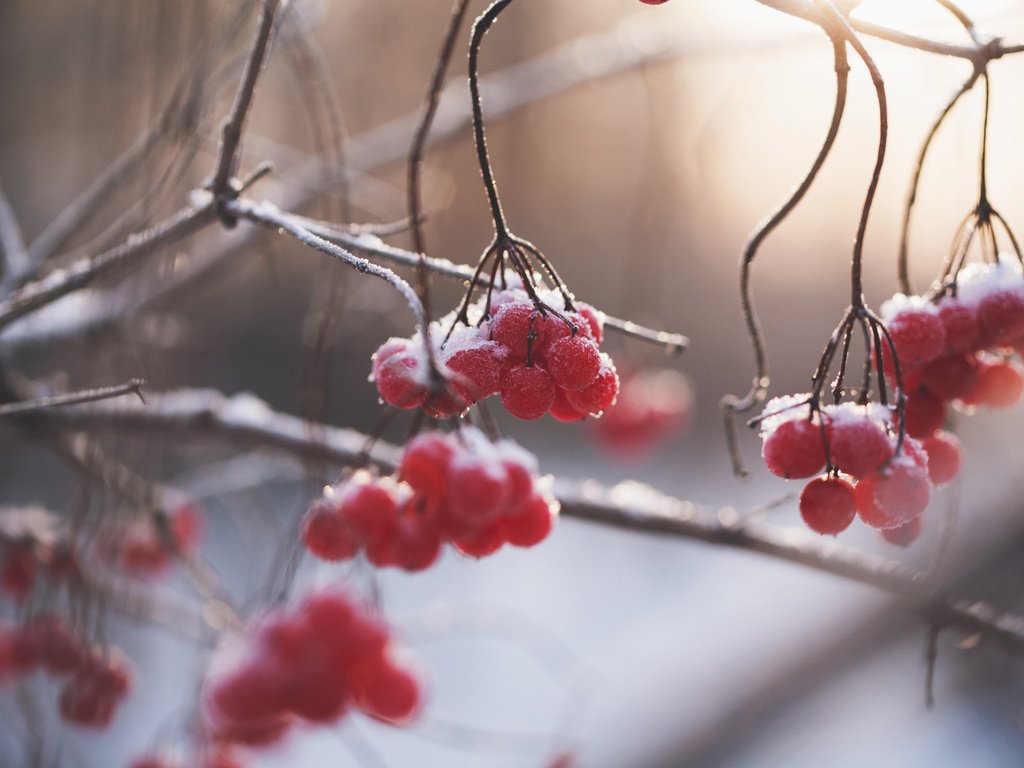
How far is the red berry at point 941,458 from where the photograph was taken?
0.58 metres

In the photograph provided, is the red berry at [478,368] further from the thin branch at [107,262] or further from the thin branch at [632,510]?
the thin branch at [632,510]

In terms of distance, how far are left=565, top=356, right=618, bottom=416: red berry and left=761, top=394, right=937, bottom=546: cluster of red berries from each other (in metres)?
0.11

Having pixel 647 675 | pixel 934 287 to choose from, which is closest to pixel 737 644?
pixel 647 675

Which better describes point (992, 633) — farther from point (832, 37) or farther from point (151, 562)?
point (151, 562)

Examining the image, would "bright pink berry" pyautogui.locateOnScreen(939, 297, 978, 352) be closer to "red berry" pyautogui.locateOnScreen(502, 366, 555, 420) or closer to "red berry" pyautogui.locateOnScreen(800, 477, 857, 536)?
"red berry" pyautogui.locateOnScreen(800, 477, 857, 536)

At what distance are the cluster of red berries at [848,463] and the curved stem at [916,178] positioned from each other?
133 mm

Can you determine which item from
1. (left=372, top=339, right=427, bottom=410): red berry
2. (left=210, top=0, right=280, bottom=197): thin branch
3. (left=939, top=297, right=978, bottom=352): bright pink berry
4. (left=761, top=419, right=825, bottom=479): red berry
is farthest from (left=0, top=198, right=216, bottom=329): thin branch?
(left=939, top=297, right=978, bottom=352): bright pink berry

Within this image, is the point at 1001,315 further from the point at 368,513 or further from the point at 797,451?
the point at 368,513

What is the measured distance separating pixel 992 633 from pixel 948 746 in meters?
2.41

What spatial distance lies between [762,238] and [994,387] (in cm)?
23

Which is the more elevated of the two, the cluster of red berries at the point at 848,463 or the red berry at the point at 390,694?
the cluster of red berries at the point at 848,463

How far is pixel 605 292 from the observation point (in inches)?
244

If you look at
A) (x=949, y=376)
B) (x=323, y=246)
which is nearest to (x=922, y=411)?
(x=949, y=376)

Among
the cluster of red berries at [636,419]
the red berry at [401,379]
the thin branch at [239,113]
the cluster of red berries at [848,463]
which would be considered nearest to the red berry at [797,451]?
the cluster of red berries at [848,463]
